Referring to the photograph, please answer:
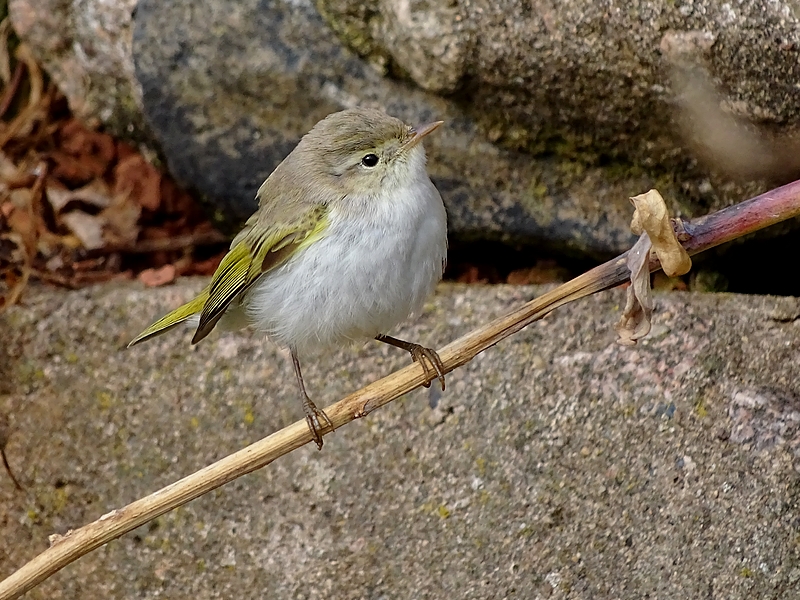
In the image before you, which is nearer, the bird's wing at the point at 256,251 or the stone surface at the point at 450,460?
the stone surface at the point at 450,460

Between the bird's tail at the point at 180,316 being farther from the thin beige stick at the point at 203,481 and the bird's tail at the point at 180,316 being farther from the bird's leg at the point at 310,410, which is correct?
the thin beige stick at the point at 203,481

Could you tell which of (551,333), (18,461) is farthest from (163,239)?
(551,333)

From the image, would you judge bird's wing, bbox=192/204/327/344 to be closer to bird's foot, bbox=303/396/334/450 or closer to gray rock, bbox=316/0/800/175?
bird's foot, bbox=303/396/334/450

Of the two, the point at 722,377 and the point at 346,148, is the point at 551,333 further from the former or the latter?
the point at 346,148

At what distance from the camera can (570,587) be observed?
Result: 2678 millimetres

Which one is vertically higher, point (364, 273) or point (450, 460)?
point (364, 273)

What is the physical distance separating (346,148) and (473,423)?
2.97 ft

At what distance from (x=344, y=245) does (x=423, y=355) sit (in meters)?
0.45

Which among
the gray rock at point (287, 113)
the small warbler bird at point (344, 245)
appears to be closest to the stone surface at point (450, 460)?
the small warbler bird at point (344, 245)

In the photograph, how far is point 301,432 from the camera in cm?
231

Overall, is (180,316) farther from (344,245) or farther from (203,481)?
(203,481)

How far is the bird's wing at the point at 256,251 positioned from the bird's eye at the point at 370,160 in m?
0.18

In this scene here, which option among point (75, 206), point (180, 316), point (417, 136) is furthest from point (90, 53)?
point (417, 136)

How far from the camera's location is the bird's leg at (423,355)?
278 centimetres
